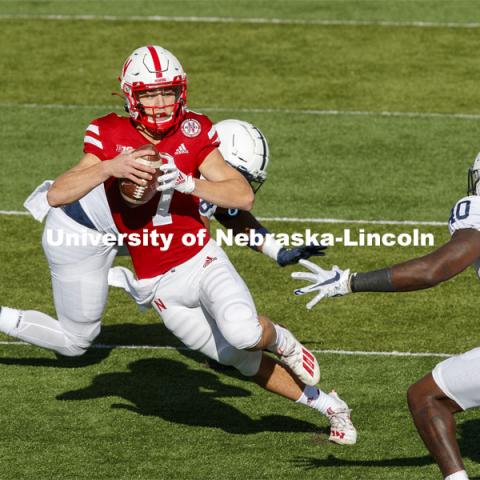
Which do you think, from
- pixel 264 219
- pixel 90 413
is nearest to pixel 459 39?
pixel 264 219

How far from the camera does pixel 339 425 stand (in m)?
6.96

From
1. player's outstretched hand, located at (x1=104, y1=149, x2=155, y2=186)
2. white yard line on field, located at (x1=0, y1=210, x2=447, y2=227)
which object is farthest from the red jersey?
white yard line on field, located at (x1=0, y1=210, x2=447, y2=227)

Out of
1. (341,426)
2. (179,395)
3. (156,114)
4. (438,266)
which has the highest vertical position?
(156,114)

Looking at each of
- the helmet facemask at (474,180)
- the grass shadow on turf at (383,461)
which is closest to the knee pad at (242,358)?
the grass shadow on turf at (383,461)

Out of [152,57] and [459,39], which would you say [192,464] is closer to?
[152,57]

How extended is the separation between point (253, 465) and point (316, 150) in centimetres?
664

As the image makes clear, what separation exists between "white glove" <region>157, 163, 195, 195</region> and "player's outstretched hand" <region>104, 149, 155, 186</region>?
82mm

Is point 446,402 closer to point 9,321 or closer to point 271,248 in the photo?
point 271,248

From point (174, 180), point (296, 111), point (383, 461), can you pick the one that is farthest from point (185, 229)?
point (296, 111)

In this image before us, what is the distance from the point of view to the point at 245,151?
799 centimetres

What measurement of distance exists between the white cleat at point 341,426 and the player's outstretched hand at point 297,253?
1.10m

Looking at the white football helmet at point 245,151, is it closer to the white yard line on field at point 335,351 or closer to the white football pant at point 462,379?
the white yard line on field at point 335,351

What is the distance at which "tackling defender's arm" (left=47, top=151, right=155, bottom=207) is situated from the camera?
6422 millimetres

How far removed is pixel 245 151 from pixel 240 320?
1.75 m
